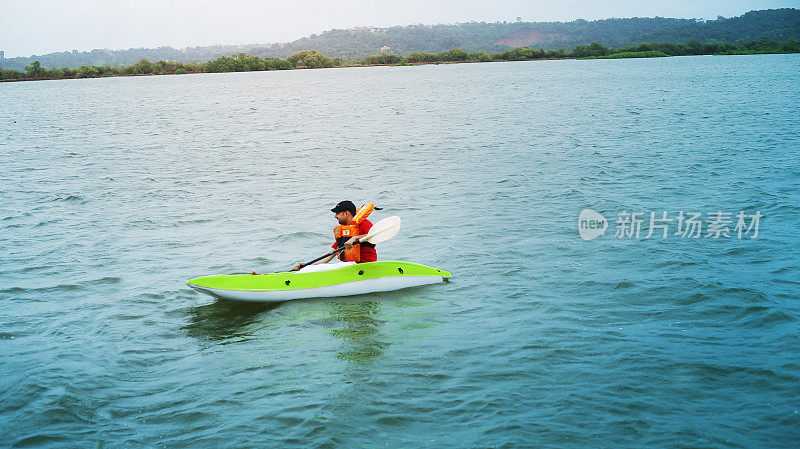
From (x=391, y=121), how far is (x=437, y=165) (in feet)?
54.3

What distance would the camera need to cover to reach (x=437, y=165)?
21.2 m

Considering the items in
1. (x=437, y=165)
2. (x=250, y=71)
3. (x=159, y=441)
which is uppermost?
(x=250, y=71)

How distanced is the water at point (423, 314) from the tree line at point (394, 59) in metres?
121

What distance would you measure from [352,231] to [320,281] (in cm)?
93

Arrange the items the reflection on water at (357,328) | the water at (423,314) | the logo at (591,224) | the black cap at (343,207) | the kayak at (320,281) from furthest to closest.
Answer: the logo at (591,224), the black cap at (343,207), the kayak at (320,281), the reflection on water at (357,328), the water at (423,314)

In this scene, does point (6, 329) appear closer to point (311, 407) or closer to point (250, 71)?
point (311, 407)

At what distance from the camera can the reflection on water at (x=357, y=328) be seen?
7528mm

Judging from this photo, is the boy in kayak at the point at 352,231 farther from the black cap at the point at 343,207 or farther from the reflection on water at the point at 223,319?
the reflection on water at the point at 223,319

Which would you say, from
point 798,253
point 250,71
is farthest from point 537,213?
point 250,71

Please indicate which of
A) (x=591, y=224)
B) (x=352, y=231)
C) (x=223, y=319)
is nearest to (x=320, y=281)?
(x=352, y=231)

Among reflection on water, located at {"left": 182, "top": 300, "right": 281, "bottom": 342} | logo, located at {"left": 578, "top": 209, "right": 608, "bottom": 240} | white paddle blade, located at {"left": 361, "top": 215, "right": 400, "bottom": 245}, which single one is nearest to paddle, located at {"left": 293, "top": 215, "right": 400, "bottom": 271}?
white paddle blade, located at {"left": 361, "top": 215, "right": 400, "bottom": 245}

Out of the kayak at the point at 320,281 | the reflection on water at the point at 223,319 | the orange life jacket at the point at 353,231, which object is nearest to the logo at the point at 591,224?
the kayak at the point at 320,281

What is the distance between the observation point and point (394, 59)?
151 m

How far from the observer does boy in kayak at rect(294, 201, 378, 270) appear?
9242mm
